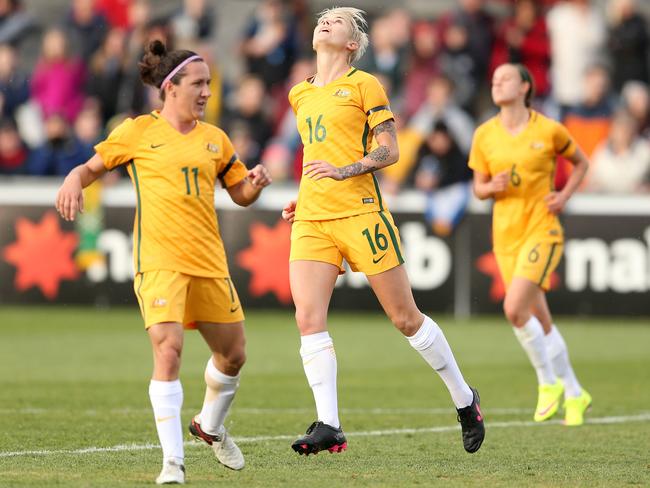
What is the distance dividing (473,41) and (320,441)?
13.8m

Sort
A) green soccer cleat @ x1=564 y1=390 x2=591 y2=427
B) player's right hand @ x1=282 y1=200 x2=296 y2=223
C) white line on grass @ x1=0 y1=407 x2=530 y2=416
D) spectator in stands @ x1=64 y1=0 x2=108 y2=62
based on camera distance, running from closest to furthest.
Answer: player's right hand @ x1=282 y1=200 x2=296 y2=223
white line on grass @ x1=0 y1=407 x2=530 y2=416
green soccer cleat @ x1=564 y1=390 x2=591 y2=427
spectator in stands @ x1=64 y1=0 x2=108 y2=62

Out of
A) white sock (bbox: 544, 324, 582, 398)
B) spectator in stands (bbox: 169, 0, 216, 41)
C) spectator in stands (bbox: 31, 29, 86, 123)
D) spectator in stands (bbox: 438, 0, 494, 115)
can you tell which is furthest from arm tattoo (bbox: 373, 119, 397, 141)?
spectator in stands (bbox: 31, 29, 86, 123)

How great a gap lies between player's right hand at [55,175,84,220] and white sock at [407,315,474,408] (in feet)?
6.56

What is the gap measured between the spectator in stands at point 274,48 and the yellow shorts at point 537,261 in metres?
10.8

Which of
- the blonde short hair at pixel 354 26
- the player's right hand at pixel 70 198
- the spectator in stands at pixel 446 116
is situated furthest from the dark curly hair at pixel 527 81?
the spectator in stands at pixel 446 116

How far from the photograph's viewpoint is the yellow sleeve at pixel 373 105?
300 inches

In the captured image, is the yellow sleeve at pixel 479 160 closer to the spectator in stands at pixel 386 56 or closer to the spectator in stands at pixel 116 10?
the spectator in stands at pixel 386 56

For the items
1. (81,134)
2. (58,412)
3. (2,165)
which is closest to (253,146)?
(81,134)

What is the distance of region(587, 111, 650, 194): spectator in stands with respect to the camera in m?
18.5

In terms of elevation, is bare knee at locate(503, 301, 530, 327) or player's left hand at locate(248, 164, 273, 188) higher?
player's left hand at locate(248, 164, 273, 188)

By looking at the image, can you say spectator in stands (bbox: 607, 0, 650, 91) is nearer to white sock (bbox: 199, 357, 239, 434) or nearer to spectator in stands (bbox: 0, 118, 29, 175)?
spectator in stands (bbox: 0, 118, 29, 175)

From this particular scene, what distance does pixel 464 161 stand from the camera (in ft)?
60.6

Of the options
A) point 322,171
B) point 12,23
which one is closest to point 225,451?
point 322,171

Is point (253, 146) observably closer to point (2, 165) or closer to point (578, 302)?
point (2, 165)
